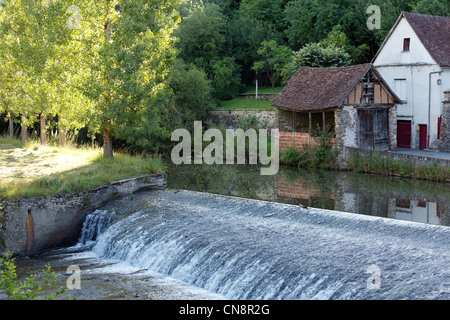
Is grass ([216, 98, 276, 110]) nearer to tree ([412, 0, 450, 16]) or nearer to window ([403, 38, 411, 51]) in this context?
tree ([412, 0, 450, 16])

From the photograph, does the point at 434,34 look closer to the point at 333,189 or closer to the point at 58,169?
the point at 333,189

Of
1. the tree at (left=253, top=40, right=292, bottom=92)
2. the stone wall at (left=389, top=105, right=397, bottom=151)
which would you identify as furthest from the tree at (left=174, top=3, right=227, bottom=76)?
the stone wall at (left=389, top=105, right=397, bottom=151)

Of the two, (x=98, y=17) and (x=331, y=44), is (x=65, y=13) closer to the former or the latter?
(x=98, y=17)

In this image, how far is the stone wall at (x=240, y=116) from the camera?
3494 cm

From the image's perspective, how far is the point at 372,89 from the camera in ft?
93.1

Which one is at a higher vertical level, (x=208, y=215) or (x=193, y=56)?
(x=193, y=56)

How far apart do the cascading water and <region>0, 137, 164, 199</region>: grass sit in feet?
4.24

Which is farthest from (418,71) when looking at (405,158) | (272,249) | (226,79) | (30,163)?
(272,249)

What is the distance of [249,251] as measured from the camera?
11.6 meters

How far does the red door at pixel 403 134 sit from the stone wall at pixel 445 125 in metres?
3.24

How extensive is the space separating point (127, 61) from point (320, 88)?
14.0 metres

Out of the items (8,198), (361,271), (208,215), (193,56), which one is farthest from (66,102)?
(193,56)

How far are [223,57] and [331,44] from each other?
42.5 ft

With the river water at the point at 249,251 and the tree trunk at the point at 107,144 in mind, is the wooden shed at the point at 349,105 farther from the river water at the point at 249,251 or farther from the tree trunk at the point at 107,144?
the tree trunk at the point at 107,144
